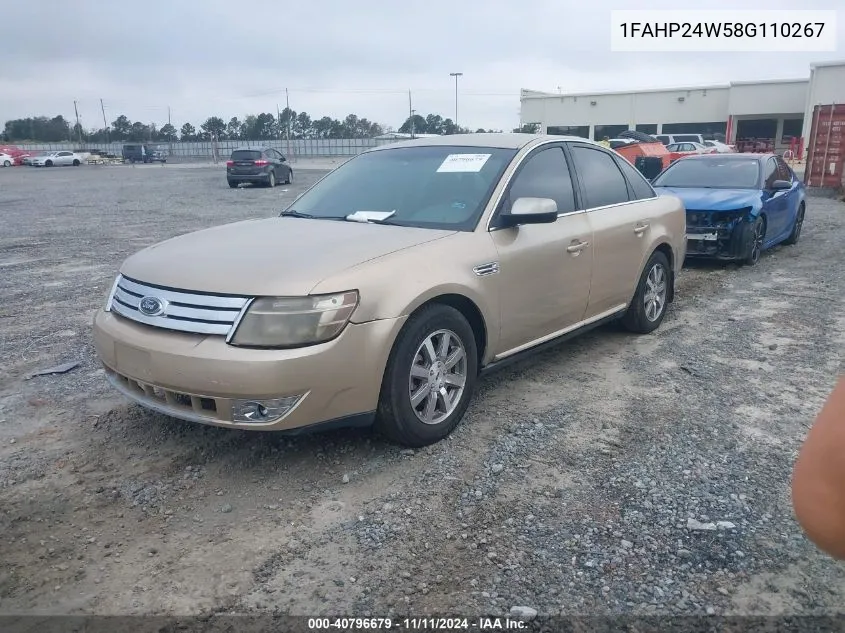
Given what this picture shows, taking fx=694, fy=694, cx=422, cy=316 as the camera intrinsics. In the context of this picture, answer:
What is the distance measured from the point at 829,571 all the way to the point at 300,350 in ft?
7.71

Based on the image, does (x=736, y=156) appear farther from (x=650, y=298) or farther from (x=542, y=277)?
(x=542, y=277)

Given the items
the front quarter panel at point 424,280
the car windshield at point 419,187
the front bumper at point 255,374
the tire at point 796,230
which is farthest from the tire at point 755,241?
the front bumper at point 255,374

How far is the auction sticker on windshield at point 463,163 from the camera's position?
14.6 feet

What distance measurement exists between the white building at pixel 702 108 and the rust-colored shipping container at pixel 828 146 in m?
17.3

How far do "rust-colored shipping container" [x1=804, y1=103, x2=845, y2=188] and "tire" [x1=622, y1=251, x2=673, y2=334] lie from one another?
17677 mm

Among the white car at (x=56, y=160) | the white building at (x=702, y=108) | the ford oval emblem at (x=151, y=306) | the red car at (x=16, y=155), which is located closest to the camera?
the ford oval emblem at (x=151, y=306)

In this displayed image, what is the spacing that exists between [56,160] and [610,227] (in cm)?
5804

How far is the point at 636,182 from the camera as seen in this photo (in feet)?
19.1

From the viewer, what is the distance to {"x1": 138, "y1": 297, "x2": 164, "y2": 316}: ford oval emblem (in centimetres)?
341

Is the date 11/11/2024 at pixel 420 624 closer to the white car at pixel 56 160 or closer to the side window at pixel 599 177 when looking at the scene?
the side window at pixel 599 177

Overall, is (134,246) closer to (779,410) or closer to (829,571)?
(779,410)

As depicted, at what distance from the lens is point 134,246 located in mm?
10992

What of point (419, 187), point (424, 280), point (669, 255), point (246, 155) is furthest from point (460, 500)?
point (246, 155)

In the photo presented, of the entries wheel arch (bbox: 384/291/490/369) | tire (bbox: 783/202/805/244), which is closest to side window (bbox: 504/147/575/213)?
wheel arch (bbox: 384/291/490/369)
